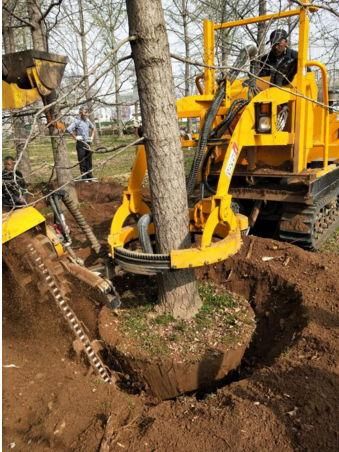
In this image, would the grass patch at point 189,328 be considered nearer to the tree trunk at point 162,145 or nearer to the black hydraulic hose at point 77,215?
the tree trunk at point 162,145

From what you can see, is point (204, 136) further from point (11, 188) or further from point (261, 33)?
point (11, 188)

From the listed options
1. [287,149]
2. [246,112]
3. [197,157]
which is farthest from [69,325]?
[287,149]

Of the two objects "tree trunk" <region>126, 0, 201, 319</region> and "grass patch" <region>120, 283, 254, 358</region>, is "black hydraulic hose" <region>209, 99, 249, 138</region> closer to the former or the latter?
"tree trunk" <region>126, 0, 201, 319</region>

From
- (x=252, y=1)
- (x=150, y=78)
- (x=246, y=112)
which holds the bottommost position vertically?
(x=246, y=112)

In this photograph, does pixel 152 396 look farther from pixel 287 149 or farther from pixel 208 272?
pixel 287 149

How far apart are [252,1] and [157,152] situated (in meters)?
6.35

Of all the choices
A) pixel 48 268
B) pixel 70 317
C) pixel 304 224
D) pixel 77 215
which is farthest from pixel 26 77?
pixel 304 224

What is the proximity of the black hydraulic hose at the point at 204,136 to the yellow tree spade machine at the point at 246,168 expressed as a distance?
0.01 m

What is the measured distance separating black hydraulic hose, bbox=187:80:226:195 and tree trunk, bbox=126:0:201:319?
631mm

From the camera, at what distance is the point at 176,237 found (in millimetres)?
3859

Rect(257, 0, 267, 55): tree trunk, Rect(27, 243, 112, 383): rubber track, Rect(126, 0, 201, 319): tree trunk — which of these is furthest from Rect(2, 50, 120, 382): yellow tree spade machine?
Rect(257, 0, 267, 55): tree trunk

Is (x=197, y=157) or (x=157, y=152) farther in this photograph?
A: (x=197, y=157)

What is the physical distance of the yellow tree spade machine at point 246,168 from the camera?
3.89 metres

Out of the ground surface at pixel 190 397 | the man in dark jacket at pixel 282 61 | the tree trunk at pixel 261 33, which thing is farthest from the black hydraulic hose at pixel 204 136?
the ground surface at pixel 190 397
